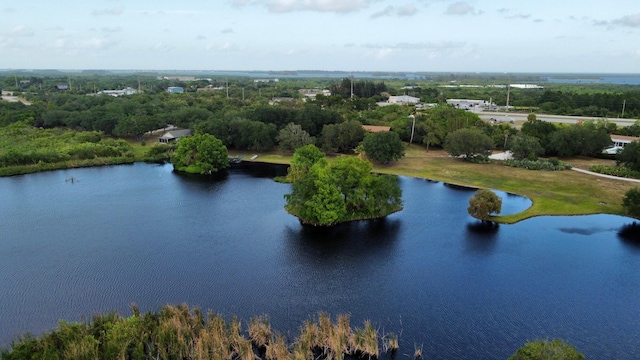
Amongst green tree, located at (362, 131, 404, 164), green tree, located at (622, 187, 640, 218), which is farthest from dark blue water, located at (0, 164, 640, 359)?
green tree, located at (362, 131, 404, 164)

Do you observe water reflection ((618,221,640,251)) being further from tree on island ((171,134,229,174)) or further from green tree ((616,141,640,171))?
tree on island ((171,134,229,174))

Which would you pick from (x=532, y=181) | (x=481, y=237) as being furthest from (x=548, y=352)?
(x=532, y=181)

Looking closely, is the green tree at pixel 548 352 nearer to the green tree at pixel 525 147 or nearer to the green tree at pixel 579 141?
the green tree at pixel 525 147

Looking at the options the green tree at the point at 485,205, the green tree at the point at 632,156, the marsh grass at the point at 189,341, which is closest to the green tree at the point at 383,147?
the green tree at the point at 485,205

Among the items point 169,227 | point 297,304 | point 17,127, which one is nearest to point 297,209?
point 169,227

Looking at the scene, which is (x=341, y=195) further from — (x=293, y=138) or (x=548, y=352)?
(x=293, y=138)

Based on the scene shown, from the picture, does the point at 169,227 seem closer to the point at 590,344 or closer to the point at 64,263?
the point at 64,263
